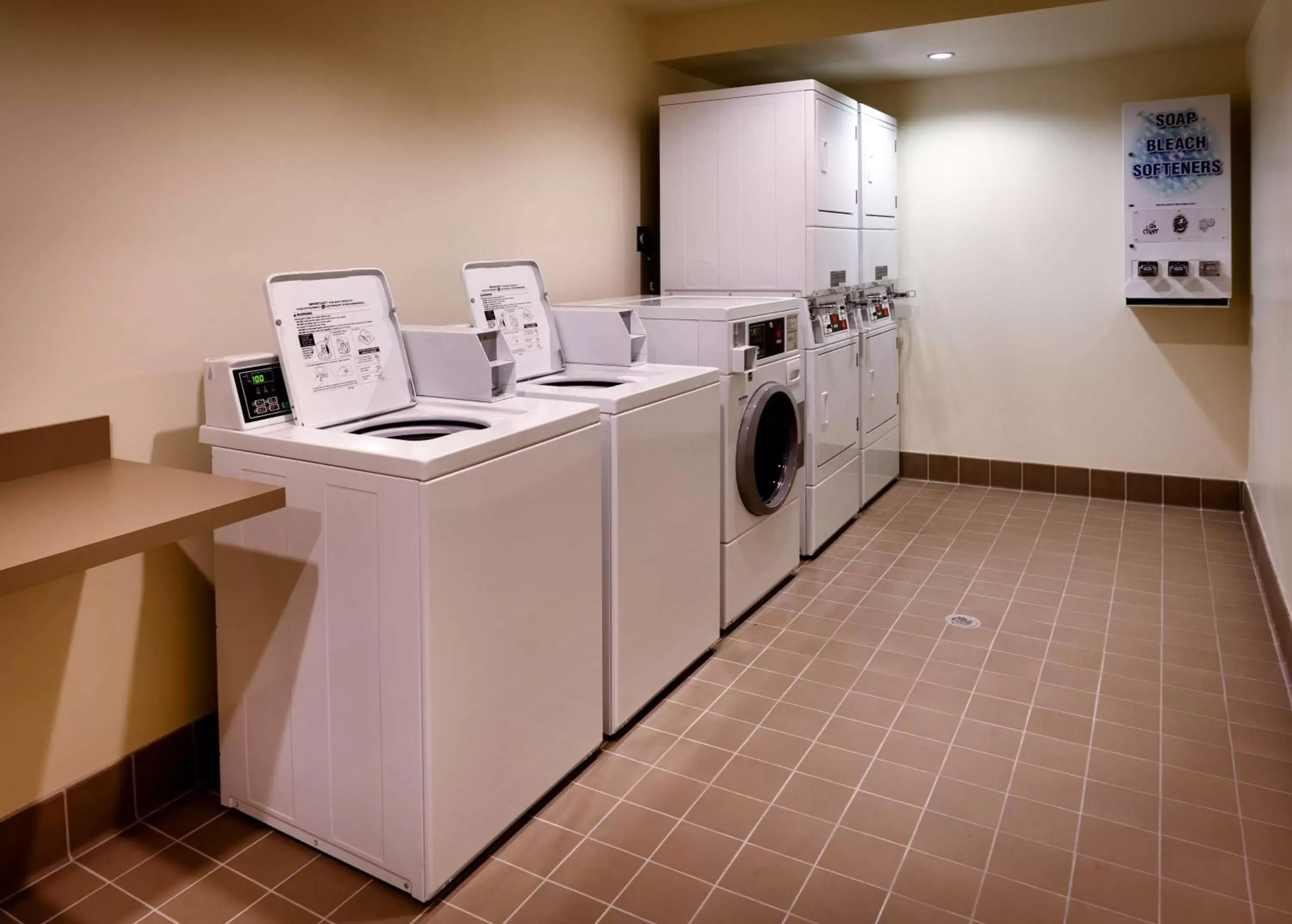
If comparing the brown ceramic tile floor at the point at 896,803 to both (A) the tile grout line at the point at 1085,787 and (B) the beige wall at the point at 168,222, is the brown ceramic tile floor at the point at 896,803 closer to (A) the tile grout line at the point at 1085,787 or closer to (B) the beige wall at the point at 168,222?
(A) the tile grout line at the point at 1085,787

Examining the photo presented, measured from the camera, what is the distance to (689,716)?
9.18 feet

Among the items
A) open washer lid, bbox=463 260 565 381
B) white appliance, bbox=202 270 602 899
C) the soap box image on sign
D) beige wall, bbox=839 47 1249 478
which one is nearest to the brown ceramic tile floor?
white appliance, bbox=202 270 602 899

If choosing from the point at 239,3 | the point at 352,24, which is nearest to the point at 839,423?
the point at 352,24

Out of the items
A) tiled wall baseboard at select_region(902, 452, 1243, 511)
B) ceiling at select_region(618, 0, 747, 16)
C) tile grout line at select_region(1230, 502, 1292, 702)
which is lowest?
tile grout line at select_region(1230, 502, 1292, 702)

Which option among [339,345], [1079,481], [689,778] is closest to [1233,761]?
[689,778]

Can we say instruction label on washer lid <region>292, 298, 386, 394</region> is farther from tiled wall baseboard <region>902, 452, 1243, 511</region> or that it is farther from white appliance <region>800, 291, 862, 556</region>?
tiled wall baseboard <region>902, 452, 1243, 511</region>

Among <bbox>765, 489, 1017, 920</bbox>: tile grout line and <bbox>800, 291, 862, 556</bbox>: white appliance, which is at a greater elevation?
<bbox>800, 291, 862, 556</bbox>: white appliance

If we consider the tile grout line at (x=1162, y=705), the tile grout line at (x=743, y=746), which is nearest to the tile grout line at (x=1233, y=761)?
the tile grout line at (x=1162, y=705)

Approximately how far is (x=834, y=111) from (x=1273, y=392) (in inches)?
83.6

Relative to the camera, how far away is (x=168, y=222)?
2312 mm

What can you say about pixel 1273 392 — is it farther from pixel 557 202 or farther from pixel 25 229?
pixel 25 229

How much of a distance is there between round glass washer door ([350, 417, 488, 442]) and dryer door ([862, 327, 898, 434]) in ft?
9.01

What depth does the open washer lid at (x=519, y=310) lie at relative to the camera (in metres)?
3.08

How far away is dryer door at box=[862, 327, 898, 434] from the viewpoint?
480 cm
